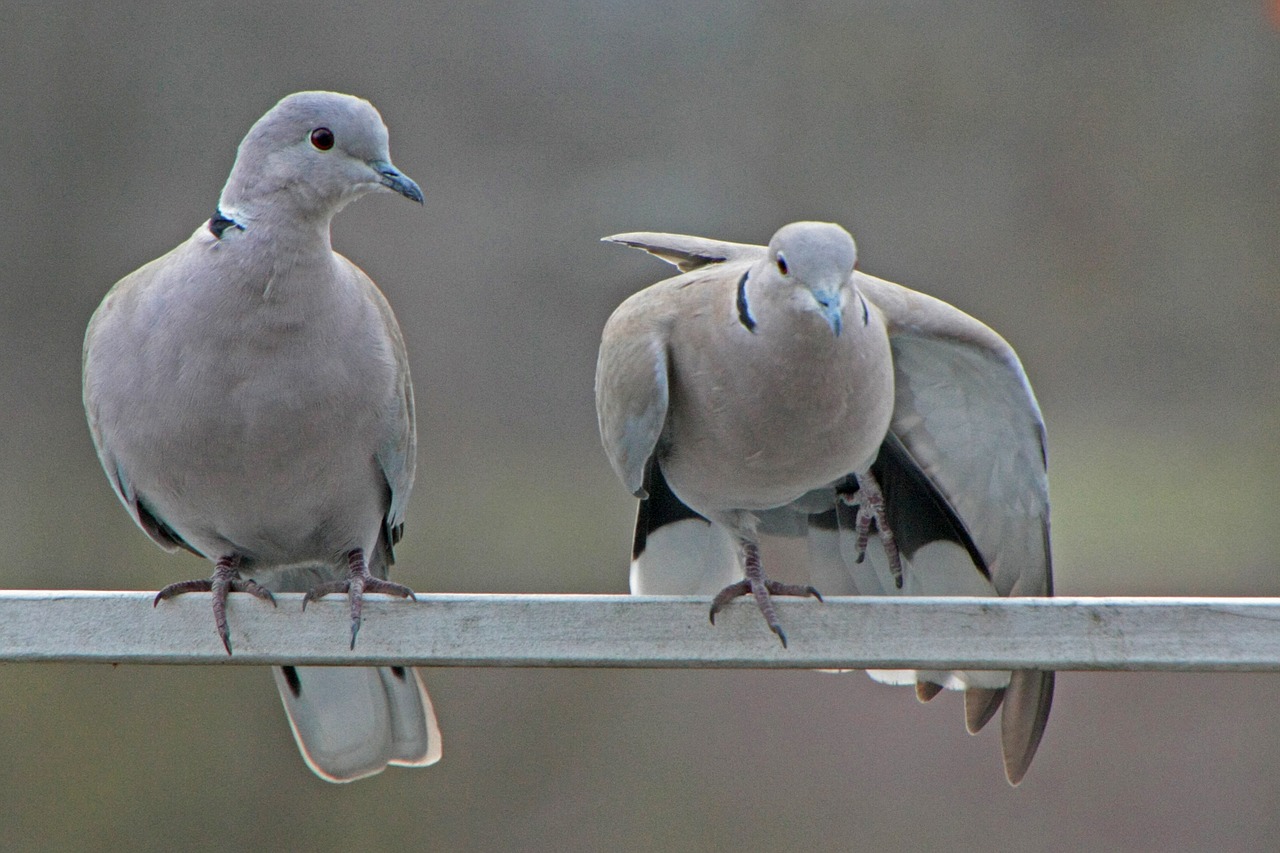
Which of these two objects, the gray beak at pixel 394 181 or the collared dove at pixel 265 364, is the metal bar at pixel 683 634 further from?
the gray beak at pixel 394 181

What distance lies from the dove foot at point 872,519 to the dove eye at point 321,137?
0.75m

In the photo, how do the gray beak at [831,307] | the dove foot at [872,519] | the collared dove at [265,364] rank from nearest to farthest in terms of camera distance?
the gray beak at [831,307]
the collared dove at [265,364]
the dove foot at [872,519]

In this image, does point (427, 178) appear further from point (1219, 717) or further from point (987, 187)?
point (1219, 717)

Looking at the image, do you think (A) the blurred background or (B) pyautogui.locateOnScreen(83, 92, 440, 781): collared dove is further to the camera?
(A) the blurred background

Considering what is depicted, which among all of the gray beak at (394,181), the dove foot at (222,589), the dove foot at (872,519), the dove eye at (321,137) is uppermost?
the dove eye at (321,137)

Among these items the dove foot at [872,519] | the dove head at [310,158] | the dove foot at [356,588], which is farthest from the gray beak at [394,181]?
the dove foot at [872,519]

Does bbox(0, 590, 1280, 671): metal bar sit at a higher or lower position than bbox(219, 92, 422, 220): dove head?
lower

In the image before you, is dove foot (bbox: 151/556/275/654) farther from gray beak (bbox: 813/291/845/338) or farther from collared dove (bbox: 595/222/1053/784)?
gray beak (bbox: 813/291/845/338)

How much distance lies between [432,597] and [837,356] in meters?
0.46

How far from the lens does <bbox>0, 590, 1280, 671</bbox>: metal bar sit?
119 centimetres

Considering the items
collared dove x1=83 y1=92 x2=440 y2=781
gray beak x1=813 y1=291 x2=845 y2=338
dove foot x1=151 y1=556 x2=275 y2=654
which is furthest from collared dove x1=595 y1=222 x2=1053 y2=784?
dove foot x1=151 y1=556 x2=275 y2=654

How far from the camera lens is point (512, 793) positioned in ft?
10.8

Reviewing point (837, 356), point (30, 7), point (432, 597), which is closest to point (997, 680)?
point (837, 356)

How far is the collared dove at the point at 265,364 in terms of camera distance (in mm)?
1270
